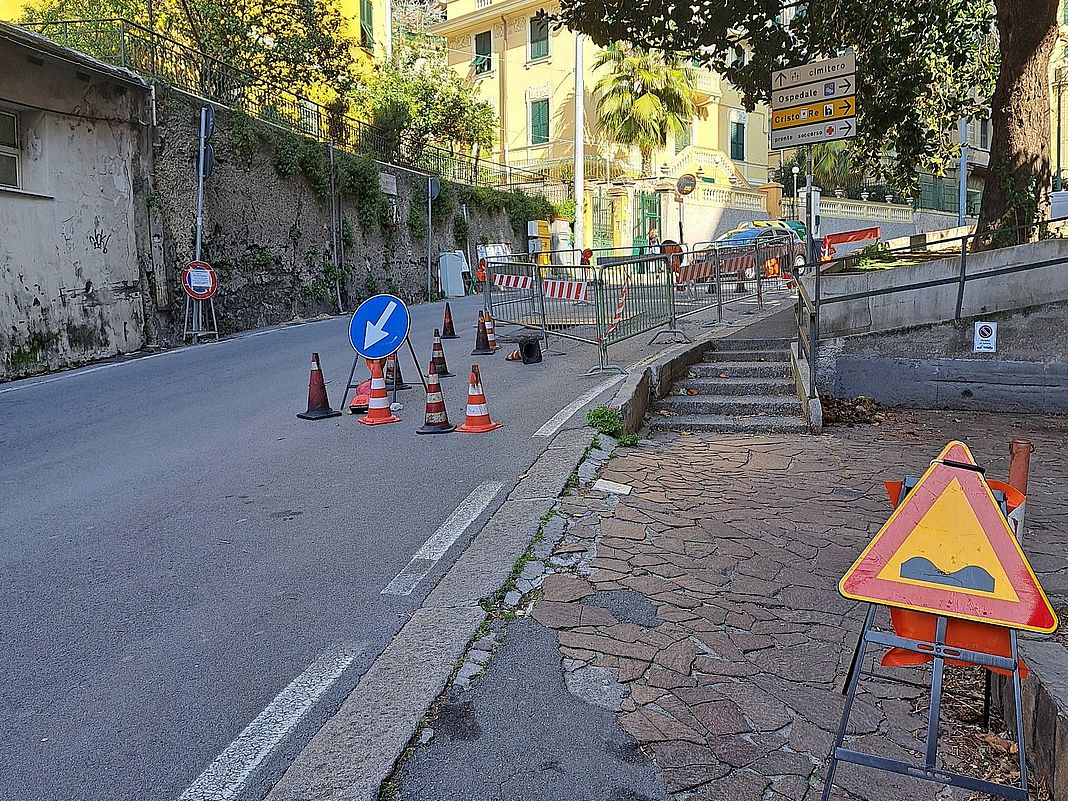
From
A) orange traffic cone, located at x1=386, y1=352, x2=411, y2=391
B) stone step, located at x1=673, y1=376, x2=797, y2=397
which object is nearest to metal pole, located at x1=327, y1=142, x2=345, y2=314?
orange traffic cone, located at x1=386, y1=352, x2=411, y2=391

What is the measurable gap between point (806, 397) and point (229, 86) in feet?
51.1

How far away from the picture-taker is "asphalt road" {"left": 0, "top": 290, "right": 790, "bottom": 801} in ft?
11.2

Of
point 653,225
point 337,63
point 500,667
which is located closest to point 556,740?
point 500,667

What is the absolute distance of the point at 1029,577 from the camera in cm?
272

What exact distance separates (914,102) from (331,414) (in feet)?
35.4

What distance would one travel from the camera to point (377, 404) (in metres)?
9.09

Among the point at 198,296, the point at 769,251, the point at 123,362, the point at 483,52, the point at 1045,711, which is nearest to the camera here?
the point at 1045,711

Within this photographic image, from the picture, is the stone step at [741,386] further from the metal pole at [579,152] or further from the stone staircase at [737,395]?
the metal pole at [579,152]

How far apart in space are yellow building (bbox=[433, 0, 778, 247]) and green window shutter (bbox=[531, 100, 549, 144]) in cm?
5

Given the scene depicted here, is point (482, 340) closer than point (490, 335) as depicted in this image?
Yes

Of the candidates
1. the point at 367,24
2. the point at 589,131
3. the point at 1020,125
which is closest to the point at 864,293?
the point at 1020,125

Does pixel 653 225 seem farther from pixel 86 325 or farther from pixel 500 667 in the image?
pixel 500 667

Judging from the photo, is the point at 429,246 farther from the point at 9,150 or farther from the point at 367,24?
the point at 9,150

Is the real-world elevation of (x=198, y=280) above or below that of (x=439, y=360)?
above
